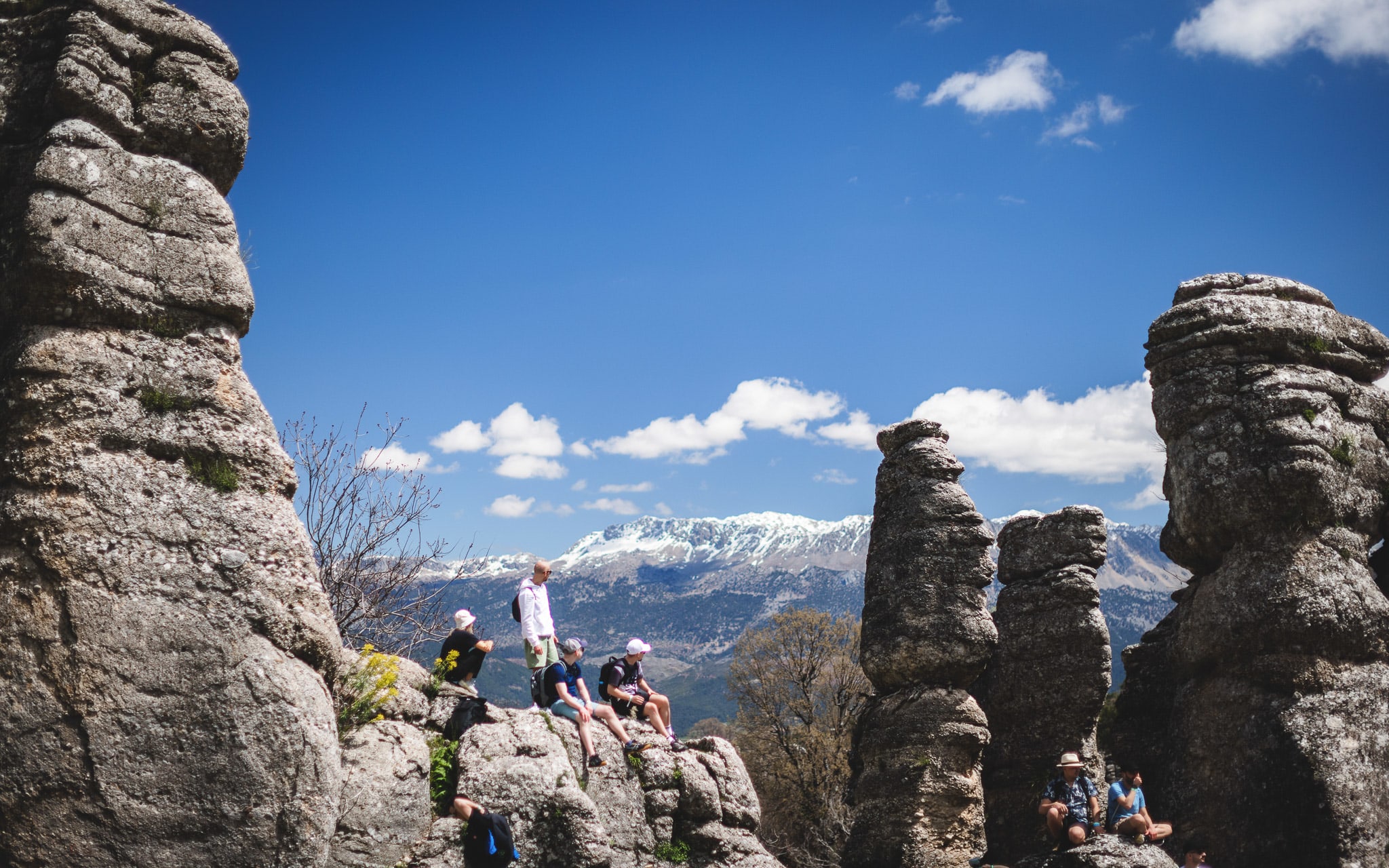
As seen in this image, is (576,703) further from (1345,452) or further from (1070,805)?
(1345,452)

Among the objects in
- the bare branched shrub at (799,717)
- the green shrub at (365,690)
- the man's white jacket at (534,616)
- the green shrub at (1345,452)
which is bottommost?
the bare branched shrub at (799,717)

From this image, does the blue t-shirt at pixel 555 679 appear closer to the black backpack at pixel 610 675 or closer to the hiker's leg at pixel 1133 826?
the black backpack at pixel 610 675

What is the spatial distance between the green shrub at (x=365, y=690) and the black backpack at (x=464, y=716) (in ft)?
3.56

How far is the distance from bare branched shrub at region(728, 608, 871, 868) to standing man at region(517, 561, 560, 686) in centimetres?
2112

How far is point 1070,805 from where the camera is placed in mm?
14289

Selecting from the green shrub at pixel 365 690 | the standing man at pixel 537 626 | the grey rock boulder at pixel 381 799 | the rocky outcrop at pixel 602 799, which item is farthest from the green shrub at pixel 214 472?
the standing man at pixel 537 626

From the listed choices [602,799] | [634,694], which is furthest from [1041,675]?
[602,799]

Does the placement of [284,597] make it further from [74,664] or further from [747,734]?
[747,734]

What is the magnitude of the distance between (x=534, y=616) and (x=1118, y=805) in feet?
29.9

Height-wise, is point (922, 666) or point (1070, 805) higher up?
point (922, 666)

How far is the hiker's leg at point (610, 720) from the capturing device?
13.4 m

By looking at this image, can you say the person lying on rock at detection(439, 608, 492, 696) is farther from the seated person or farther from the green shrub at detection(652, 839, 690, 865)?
the green shrub at detection(652, 839, 690, 865)

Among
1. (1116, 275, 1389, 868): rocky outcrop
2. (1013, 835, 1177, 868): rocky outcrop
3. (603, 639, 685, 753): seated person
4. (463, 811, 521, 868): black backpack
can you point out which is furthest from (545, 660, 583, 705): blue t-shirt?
(1116, 275, 1389, 868): rocky outcrop

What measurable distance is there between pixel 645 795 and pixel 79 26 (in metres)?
11.2
